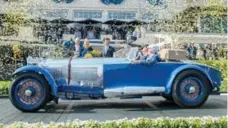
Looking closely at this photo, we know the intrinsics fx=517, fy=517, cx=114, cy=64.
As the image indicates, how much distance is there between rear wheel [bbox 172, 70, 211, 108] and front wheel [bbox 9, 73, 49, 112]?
8.09 ft

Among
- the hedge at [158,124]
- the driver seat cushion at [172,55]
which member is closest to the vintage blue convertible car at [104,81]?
the driver seat cushion at [172,55]

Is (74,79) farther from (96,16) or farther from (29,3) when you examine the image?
(96,16)

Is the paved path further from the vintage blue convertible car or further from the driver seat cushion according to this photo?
the driver seat cushion

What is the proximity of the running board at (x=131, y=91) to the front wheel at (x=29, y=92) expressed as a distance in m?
1.17

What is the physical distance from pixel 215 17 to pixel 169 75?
18173 millimetres

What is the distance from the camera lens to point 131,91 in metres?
9.68

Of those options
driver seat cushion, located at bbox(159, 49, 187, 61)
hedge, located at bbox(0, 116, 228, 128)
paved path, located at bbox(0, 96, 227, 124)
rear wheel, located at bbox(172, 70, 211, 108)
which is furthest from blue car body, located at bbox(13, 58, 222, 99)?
hedge, located at bbox(0, 116, 228, 128)

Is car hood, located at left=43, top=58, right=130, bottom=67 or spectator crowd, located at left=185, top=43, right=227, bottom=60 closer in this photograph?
car hood, located at left=43, top=58, right=130, bottom=67

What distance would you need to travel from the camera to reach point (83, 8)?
34.5m

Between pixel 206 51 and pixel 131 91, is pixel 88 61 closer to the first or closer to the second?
pixel 131 91

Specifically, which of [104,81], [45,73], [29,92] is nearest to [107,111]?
[104,81]

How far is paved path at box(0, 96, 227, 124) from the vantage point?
8649 millimetres

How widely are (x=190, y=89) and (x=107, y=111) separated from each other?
169 centimetres

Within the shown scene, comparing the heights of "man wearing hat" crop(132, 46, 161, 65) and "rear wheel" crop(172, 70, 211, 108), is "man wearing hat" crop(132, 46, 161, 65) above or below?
above
